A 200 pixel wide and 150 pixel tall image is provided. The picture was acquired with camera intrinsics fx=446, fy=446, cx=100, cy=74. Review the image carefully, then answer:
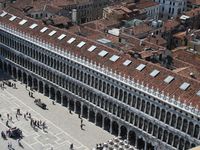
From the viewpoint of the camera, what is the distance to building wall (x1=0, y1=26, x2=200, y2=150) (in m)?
82.5

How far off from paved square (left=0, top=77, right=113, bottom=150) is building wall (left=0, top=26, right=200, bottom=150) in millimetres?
2857

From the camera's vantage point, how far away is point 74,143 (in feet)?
298

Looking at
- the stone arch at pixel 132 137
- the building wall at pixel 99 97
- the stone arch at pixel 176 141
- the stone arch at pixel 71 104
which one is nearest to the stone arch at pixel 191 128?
the building wall at pixel 99 97

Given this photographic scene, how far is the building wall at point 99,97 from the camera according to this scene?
82500 mm

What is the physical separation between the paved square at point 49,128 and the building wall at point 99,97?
2857mm

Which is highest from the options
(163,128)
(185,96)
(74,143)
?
(185,96)

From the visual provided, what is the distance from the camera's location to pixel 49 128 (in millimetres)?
95688

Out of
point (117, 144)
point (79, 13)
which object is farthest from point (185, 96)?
point (79, 13)

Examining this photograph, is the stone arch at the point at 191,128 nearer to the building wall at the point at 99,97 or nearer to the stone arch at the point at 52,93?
the building wall at the point at 99,97

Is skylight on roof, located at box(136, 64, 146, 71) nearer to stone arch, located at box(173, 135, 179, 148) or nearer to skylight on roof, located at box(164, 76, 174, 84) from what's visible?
skylight on roof, located at box(164, 76, 174, 84)

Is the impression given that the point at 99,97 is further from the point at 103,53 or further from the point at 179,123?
the point at 179,123

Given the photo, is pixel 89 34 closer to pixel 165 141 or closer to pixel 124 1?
pixel 165 141

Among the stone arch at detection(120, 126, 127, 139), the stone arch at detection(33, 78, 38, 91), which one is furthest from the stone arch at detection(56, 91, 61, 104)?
the stone arch at detection(120, 126, 127, 139)

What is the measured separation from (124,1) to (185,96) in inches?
3690
